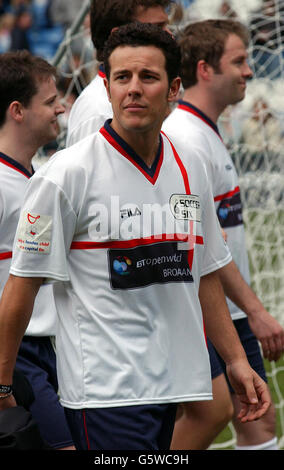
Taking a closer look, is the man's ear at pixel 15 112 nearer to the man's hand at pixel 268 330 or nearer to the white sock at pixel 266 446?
the man's hand at pixel 268 330

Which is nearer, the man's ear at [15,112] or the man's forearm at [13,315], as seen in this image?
the man's forearm at [13,315]

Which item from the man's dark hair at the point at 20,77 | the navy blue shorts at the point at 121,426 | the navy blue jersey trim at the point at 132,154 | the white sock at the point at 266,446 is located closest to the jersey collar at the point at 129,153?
the navy blue jersey trim at the point at 132,154

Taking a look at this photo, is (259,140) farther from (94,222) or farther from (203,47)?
(94,222)

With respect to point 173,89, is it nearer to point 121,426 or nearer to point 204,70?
point 121,426

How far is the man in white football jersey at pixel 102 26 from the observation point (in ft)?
10.0

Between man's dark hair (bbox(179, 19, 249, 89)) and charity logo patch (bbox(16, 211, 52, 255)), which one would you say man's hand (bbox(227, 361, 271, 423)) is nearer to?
charity logo patch (bbox(16, 211, 52, 255))

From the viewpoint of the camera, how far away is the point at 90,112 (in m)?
3.05

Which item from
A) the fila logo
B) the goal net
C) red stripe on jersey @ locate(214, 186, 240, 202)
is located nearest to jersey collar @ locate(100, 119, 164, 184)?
the fila logo

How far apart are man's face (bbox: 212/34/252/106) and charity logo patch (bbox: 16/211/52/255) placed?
178 cm

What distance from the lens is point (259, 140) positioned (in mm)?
8188

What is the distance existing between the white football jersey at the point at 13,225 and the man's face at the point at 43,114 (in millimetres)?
182

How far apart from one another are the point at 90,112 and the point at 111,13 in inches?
15.9

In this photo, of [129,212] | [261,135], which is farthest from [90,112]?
[261,135]

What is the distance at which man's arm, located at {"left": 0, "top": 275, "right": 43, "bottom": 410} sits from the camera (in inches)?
92.6
